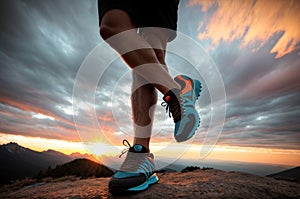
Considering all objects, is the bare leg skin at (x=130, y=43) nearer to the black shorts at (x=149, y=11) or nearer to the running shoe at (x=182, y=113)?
the black shorts at (x=149, y=11)

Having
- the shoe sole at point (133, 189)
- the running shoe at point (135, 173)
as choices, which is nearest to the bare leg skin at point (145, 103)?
the running shoe at point (135, 173)

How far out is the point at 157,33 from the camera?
212cm

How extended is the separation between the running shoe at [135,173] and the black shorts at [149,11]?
1.48 metres

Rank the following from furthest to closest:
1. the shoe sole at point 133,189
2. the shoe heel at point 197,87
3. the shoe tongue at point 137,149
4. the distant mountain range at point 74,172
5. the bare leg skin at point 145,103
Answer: the distant mountain range at point 74,172 < the shoe heel at point 197,87 < the bare leg skin at point 145,103 < the shoe tongue at point 137,149 < the shoe sole at point 133,189

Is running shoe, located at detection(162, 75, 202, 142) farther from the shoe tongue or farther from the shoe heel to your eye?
the shoe tongue

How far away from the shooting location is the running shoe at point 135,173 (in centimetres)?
155

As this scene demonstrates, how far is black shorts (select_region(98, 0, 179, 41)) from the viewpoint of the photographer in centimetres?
167

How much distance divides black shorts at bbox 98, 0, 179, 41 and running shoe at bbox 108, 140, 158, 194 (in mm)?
1482

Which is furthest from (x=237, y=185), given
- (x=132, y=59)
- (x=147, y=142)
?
(x=132, y=59)

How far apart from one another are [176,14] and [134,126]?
168cm

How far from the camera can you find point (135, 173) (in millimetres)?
1668

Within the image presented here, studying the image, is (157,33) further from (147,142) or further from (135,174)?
(135,174)

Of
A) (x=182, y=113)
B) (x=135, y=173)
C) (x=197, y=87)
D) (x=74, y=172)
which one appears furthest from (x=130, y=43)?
(x=74, y=172)

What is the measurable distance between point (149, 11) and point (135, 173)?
191 centimetres
